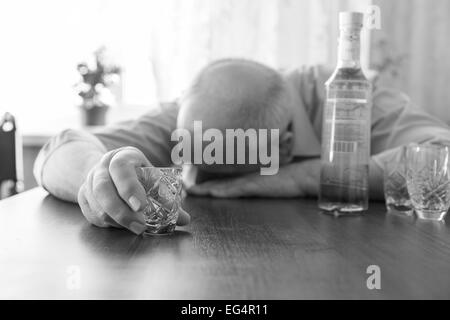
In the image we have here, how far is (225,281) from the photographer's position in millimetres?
514

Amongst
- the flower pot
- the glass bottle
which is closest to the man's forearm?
the glass bottle

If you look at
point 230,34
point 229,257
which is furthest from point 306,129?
point 230,34

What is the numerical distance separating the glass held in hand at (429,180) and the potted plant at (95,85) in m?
1.85

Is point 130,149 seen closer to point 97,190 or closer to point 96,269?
point 97,190

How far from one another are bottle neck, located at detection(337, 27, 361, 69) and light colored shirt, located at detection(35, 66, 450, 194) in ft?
1.03

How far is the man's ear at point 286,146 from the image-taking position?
3.97ft

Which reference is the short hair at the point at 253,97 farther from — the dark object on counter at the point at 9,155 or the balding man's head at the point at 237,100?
the dark object on counter at the point at 9,155

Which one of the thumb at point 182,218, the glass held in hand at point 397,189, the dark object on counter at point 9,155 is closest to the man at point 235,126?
the glass held in hand at point 397,189

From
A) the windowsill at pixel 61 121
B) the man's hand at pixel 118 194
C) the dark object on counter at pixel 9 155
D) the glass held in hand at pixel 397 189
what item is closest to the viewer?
the man's hand at pixel 118 194

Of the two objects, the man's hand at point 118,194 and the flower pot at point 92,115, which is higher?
the man's hand at point 118,194

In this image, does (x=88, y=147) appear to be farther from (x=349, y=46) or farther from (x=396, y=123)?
(x=396, y=123)

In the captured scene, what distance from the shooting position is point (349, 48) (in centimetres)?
91

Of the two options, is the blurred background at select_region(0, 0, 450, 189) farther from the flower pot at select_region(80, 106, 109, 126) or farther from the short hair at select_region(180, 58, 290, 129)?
the short hair at select_region(180, 58, 290, 129)

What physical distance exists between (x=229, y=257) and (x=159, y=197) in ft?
0.55
